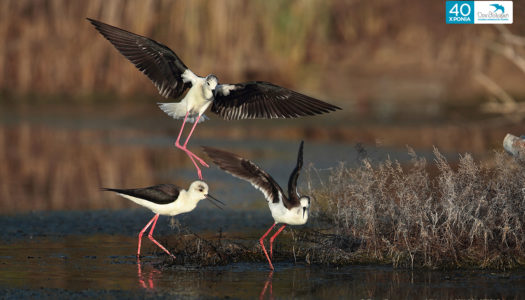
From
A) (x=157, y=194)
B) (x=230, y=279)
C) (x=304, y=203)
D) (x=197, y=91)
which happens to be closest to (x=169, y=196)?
(x=157, y=194)

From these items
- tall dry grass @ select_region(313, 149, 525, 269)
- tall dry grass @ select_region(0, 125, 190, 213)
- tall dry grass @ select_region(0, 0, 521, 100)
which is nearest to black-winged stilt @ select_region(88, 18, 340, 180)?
tall dry grass @ select_region(313, 149, 525, 269)

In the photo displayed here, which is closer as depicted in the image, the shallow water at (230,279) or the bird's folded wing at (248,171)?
the shallow water at (230,279)

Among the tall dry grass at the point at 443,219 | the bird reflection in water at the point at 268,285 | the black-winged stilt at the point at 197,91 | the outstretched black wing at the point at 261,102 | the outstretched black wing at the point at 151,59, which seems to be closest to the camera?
the bird reflection in water at the point at 268,285

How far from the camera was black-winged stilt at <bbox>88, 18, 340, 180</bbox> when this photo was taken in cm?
893

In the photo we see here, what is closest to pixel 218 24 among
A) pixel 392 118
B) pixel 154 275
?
pixel 392 118

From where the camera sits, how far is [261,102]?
360 inches

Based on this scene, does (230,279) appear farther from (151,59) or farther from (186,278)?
(151,59)

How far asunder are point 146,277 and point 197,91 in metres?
2.35

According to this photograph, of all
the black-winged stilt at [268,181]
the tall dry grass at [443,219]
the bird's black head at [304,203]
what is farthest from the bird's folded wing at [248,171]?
the tall dry grass at [443,219]

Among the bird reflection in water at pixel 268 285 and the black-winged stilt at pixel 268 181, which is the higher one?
the black-winged stilt at pixel 268 181

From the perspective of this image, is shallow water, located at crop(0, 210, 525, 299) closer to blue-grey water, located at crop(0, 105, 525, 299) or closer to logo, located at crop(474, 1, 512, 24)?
blue-grey water, located at crop(0, 105, 525, 299)

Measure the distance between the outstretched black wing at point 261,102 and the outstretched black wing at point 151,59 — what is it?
0.44m

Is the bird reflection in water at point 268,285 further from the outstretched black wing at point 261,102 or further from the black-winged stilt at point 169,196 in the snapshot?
the outstretched black wing at point 261,102

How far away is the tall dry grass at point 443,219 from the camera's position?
300 inches
